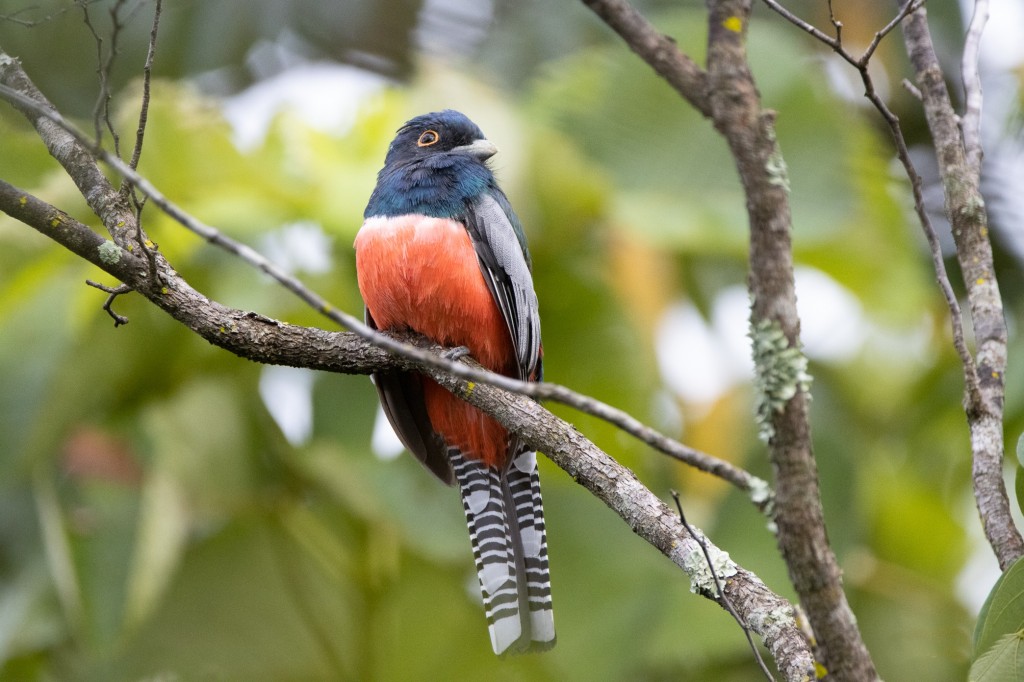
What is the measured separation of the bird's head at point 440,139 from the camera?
5.11 m

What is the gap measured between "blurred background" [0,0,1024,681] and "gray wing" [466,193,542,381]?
91 centimetres

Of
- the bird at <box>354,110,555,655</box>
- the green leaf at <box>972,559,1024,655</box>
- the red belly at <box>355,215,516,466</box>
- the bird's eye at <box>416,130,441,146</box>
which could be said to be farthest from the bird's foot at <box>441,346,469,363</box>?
the green leaf at <box>972,559,1024,655</box>

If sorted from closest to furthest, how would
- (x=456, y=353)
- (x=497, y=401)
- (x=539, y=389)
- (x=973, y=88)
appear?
1. (x=539, y=389)
2. (x=497, y=401)
3. (x=973, y=88)
4. (x=456, y=353)

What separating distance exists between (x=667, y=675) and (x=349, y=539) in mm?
2056

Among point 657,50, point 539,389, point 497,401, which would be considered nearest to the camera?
point 539,389

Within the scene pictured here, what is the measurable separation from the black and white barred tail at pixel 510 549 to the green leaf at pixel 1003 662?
1.94 meters

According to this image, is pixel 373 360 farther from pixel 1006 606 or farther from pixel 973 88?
pixel 973 88

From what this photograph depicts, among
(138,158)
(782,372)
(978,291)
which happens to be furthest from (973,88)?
(138,158)

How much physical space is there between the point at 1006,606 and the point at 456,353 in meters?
2.30

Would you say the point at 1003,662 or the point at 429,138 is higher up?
the point at 1003,662

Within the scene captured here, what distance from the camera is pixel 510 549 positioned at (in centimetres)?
438

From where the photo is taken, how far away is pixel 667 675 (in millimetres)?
6309

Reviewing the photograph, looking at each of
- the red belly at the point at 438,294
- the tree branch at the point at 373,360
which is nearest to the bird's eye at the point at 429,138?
the red belly at the point at 438,294

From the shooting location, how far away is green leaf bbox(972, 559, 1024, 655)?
255cm
